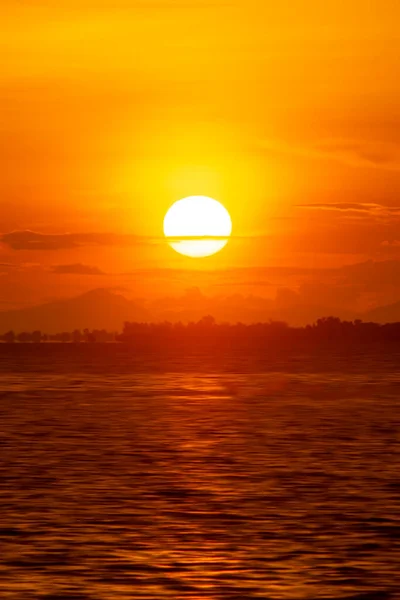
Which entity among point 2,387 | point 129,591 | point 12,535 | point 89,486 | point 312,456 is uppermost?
point 2,387

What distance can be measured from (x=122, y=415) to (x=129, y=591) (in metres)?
70.9

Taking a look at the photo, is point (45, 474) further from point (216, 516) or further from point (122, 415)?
point (122, 415)

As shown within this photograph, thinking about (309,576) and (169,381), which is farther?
(169,381)

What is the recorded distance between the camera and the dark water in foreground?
2894cm

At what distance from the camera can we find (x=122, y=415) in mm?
98375

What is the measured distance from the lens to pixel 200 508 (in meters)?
40.8

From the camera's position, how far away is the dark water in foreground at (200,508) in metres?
28.9

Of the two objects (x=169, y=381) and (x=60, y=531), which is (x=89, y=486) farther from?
(x=169, y=381)

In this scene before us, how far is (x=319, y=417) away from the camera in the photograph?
9281 cm

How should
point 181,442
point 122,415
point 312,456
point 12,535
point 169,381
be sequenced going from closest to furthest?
point 12,535
point 312,456
point 181,442
point 122,415
point 169,381

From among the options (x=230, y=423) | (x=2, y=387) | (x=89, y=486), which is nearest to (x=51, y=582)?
(x=89, y=486)

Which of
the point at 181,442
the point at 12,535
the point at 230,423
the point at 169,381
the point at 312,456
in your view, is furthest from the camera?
the point at 169,381

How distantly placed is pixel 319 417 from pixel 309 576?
210 ft

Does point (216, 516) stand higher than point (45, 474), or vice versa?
point (45, 474)
